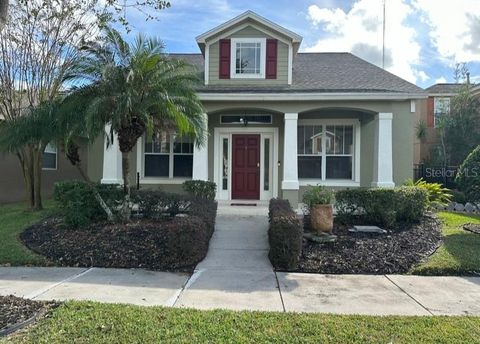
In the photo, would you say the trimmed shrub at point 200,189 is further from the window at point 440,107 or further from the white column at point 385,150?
the window at point 440,107

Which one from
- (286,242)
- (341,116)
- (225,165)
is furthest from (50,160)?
(286,242)

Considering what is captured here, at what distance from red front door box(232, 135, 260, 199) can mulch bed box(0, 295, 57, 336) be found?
9211mm

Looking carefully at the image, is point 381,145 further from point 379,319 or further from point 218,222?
point 379,319

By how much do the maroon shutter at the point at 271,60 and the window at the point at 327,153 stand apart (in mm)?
2131

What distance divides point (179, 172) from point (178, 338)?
10402 mm

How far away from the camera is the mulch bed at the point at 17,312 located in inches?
163

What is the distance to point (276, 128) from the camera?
13.7 meters

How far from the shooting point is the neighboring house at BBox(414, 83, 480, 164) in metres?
24.1

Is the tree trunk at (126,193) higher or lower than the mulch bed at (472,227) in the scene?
higher

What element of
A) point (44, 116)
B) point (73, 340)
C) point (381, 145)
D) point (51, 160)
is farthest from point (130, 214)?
point (51, 160)

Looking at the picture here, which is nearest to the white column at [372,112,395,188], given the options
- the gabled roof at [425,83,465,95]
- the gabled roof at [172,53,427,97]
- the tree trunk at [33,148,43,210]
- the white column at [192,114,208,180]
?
the gabled roof at [172,53,427,97]

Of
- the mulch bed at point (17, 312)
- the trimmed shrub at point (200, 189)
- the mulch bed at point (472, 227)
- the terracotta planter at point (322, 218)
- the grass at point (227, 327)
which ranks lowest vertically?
the grass at point (227, 327)

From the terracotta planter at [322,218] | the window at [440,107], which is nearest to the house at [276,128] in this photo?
the terracotta planter at [322,218]

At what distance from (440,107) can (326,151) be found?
14.8 m
